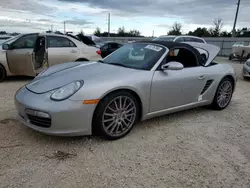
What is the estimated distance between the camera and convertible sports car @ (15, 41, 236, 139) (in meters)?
2.80

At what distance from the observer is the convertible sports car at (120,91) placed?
2.80m

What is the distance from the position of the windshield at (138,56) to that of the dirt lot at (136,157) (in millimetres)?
978

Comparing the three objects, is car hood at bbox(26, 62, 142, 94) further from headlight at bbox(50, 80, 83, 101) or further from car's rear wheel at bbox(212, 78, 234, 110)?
car's rear wheel at bbox(212, 78, 234, 110)

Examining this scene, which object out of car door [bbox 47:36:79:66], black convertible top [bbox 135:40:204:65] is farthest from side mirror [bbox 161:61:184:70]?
car door [bbox 47:36:79:66]

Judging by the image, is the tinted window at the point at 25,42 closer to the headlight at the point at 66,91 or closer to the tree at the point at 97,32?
the headlight at the point at 66,91

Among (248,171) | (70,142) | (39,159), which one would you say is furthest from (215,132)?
(39,159)

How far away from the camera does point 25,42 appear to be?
671 cm

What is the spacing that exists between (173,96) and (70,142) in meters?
1.70

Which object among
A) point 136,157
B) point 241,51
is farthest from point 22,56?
point 241,51

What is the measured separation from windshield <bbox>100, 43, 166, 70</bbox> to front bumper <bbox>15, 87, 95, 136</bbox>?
44.0 inches

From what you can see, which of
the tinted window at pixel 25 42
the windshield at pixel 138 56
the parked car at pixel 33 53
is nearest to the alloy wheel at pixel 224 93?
the windshield at pixel 138 56

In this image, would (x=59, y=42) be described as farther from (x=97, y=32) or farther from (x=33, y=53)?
(x=97, y=32)

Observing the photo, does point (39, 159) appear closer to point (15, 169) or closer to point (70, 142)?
point (15, 169)

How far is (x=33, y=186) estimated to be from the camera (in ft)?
7.25
